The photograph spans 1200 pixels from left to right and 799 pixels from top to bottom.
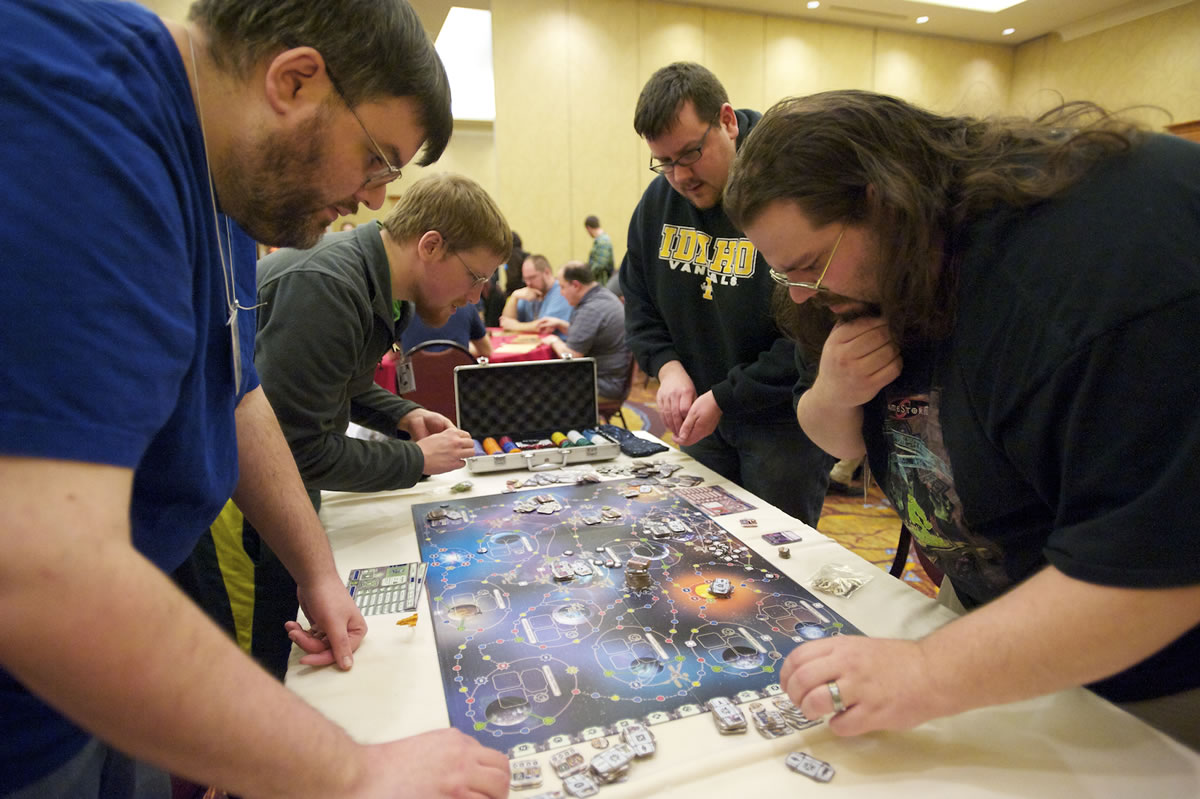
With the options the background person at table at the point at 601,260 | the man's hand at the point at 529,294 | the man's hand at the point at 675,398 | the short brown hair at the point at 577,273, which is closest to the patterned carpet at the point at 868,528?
the man's hand at the point at 675,398

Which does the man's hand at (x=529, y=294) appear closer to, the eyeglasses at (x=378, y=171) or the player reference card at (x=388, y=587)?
the player reference card at (x=388, y=587)

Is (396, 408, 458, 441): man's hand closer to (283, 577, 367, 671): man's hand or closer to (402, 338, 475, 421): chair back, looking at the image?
(283, 577, 367, 671): man's hand

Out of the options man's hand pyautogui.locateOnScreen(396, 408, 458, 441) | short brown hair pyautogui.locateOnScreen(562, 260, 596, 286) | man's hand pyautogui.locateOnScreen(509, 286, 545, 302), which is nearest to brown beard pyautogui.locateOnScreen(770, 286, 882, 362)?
man's hand pyautogui.locateOnScreen(396, 408, 458, 441)

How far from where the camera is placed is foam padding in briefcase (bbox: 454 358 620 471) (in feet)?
6.79

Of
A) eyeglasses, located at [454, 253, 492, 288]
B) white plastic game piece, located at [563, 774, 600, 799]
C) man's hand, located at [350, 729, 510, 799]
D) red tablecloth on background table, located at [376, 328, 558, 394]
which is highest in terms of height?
eyeglasses, located at [454, 253, 492, 288]

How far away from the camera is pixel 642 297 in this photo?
218cm

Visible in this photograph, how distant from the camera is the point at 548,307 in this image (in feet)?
18.7

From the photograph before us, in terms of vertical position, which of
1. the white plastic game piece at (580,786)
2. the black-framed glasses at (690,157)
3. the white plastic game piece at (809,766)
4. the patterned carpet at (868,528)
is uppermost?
the black-framed glasses at (690,157)

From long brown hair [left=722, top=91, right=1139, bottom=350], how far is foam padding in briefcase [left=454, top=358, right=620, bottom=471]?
1.23m

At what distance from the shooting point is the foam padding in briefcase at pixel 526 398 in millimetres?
2068

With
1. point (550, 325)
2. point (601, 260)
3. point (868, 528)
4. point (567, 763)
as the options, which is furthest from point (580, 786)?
point (601, 260)

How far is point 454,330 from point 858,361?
10.2 feet

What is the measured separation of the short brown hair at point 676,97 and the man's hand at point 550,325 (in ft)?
11.5

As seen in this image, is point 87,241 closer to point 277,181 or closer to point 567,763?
point 277,181
